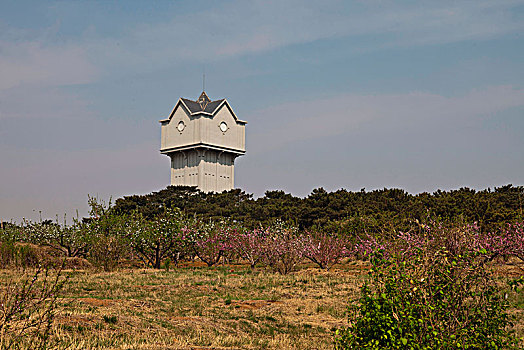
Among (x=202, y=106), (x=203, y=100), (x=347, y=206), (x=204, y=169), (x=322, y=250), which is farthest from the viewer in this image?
(x=203, y=100)

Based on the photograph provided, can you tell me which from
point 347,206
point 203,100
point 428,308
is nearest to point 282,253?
point 428,308

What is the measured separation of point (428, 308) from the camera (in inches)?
213

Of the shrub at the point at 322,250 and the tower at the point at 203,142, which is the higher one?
the tower at the point at 203,142

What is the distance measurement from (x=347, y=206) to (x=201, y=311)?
83.6 ft

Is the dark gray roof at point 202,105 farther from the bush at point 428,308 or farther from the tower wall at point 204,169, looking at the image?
the bush at point 428,308

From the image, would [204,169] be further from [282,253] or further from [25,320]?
[25,320]

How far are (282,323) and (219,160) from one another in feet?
142

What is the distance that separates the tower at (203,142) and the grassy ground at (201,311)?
3491cm

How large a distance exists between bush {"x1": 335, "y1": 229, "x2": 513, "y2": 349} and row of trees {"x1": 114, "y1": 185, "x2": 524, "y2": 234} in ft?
53.5

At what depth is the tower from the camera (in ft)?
167

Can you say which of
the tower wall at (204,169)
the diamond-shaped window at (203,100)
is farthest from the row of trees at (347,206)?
the diamond-shaped window at (203,100)

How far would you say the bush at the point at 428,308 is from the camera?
17.5 feet

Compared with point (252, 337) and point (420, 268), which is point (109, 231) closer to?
point (252, 337)

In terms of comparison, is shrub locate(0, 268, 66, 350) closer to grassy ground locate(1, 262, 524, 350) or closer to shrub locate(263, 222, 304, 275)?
grassy ground locate(1, 262, 524, 350)
